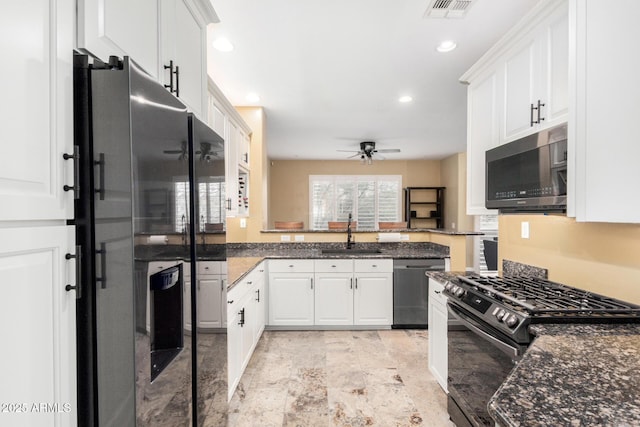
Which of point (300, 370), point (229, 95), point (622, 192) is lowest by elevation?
point (300, 370)

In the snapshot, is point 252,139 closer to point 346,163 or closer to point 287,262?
point 287,262

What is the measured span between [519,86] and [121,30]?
6.46 ft

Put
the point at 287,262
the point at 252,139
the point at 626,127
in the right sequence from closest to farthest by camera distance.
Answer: the point at 626,127 → the point at 287,262 → the point at 252,139

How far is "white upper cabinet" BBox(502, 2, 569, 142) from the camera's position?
1.48 m

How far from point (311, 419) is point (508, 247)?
74.0 inches

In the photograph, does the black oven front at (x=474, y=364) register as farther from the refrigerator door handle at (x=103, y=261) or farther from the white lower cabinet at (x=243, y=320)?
the refrigerator door handle at (x=103, y=261)

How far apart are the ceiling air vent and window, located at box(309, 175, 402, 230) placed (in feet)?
20.0

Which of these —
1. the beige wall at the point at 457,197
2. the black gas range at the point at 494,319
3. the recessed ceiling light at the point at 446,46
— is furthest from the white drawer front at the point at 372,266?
the beige wall at the point at 457,197

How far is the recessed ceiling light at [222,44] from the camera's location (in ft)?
7.95

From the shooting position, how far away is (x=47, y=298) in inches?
27.1

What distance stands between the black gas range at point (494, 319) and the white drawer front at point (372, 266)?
1.62 m

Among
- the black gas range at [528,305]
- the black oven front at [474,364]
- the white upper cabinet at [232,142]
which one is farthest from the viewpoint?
the white upper cabinet at [232,142]

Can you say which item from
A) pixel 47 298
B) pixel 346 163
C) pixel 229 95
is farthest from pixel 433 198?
pixel 47 298

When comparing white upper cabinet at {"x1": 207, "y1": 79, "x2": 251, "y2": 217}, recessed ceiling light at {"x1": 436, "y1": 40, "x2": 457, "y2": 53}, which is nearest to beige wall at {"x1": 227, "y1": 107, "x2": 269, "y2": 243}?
white upper cabinet at {"x1": 207, "y1": 79, "x2": 251, "y2": 217}
